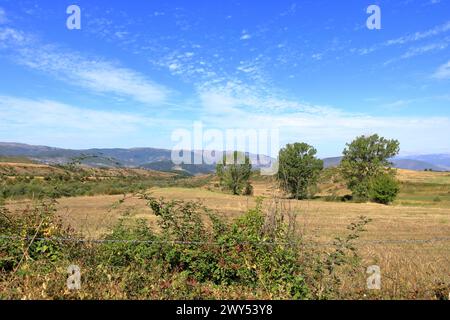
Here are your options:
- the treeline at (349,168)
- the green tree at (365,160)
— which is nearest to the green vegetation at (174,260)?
the treeline at (349,168)

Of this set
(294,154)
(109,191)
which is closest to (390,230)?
(109,191)

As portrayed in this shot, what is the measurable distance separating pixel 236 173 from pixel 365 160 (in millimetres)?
24518

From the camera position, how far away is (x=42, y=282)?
482cm

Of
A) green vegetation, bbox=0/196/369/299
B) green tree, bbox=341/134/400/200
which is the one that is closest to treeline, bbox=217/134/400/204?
green tree, bbox=341/134/400/200

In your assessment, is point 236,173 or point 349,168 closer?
point 349,168

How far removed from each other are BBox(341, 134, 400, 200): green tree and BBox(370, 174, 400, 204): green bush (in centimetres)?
551

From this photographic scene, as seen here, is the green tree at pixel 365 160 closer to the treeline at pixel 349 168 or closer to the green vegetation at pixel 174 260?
the treeline at pixel 349 168

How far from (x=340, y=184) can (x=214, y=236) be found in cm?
8337

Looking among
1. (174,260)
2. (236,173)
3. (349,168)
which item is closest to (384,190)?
(349,168)

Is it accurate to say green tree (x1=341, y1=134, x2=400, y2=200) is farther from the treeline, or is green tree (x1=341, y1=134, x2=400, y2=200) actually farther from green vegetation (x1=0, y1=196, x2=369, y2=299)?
green vegetation (x1=0, y1=196, x2=369, y2=299)

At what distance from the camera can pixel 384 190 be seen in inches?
2311

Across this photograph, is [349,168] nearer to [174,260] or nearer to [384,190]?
[384,190]
